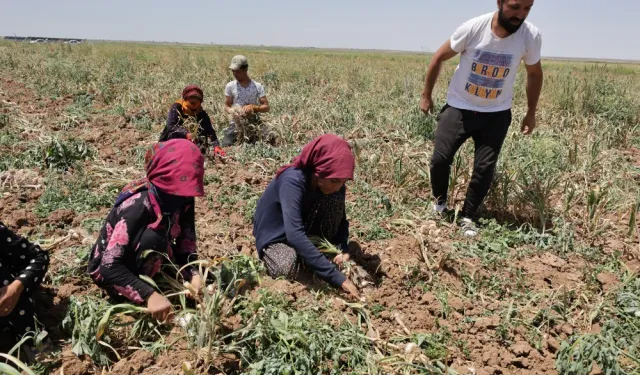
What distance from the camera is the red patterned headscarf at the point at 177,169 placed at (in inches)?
75.2

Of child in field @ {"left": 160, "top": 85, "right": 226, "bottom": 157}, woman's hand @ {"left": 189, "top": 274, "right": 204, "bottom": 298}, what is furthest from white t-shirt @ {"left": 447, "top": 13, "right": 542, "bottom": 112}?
child in field @ {"left": 160, "top": 85, "right": 226, "bottom": 157}

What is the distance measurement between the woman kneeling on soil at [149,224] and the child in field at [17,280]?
0.86ft

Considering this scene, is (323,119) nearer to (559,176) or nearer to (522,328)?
(559,176)

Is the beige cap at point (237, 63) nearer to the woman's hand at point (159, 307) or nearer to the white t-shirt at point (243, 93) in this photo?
the white t-shirt at point (243, 93)

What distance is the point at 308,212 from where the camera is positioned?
260 cm

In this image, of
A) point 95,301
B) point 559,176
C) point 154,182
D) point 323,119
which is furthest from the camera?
point 323,119

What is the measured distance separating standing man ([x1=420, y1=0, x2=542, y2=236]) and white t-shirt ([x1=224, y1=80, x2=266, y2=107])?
2.60m

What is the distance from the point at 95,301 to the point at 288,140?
323cm

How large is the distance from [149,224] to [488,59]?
7.74ft

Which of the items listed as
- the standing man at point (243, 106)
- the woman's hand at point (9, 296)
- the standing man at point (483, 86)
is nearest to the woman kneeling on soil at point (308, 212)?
the standing man at point (483, 86)

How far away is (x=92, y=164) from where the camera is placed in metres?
4.31

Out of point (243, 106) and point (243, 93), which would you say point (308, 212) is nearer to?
point (243, 106)

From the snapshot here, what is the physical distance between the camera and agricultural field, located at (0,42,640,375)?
72.9 inches

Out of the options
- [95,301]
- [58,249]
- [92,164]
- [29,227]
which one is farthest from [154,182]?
[92,164]
